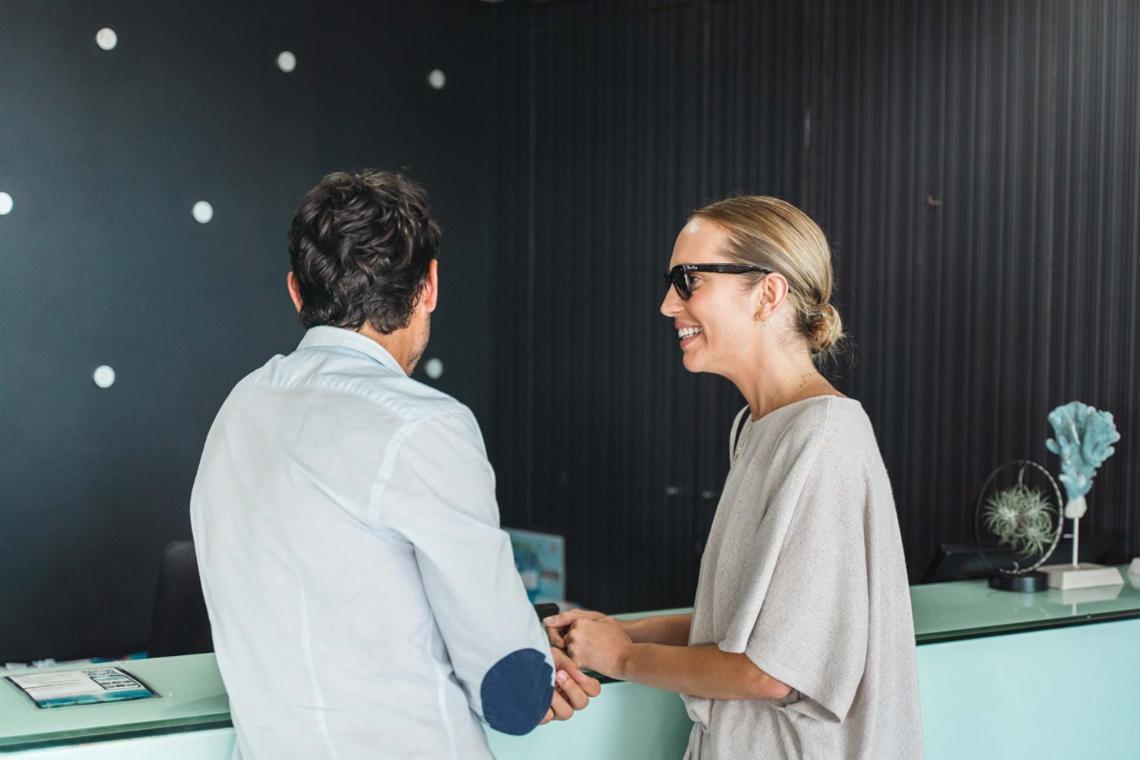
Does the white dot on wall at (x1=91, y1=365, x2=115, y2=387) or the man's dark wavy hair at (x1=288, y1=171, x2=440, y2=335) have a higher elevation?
the man's dark wavy hair at (x1=288, y1=171, x2=440, y2=335)

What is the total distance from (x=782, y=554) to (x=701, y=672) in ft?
0.62

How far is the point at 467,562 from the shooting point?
1.21 metres

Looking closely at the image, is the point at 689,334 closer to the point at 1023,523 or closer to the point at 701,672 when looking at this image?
the point at 701,672

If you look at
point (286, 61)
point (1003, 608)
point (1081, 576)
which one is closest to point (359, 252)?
point (1003, 608)

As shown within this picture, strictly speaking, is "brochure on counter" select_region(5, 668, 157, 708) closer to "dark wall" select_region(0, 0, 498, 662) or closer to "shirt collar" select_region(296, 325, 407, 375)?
"shirt collar" select_region(296, 325, 407, 375)

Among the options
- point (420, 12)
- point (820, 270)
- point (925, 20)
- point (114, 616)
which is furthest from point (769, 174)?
point (114, 616)

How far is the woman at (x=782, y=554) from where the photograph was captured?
1458mm

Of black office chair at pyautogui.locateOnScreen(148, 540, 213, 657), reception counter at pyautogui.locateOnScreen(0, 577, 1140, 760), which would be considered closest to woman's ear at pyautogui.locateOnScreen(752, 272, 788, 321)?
reception counter at pyautogui.locateOnScreen(0, 577, 1140, 760)

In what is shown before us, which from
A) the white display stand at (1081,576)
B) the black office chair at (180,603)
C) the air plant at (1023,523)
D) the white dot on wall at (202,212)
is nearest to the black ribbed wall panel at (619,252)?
the white dot on wall at (202,212)

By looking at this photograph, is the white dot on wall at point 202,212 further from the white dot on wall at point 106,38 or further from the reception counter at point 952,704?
the reception counter at point 952,704

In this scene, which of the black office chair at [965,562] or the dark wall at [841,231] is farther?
the dark wall at [841,231]

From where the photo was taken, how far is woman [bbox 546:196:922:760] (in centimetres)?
146

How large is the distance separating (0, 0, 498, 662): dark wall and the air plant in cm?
281

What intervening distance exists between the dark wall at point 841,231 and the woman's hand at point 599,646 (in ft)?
5.52
